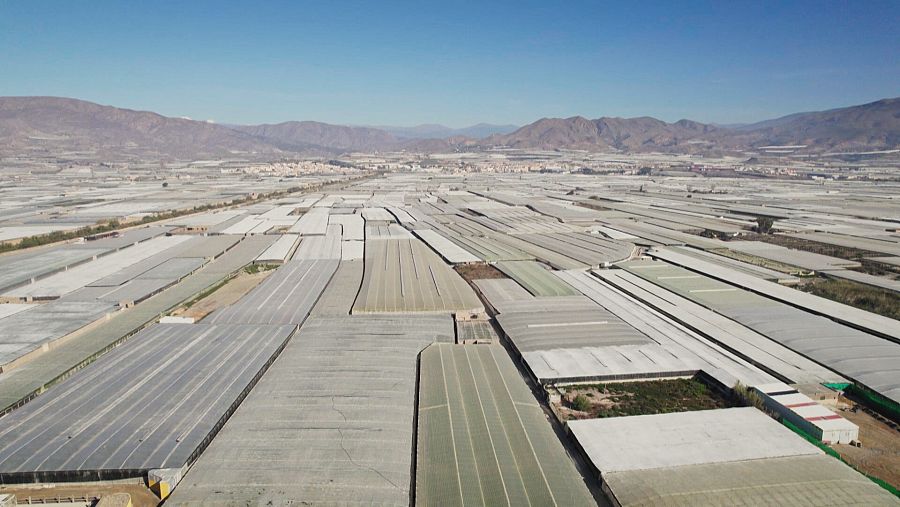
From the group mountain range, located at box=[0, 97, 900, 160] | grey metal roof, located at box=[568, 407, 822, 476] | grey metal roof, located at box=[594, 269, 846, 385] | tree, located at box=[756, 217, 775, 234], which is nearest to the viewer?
grey metal roof, located at box=[568, 407, 822, 476]

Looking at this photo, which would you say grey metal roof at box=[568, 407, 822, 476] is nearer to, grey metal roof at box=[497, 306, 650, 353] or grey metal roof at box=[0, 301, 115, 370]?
grey metal roof at box=[497, 306, 650, 353]

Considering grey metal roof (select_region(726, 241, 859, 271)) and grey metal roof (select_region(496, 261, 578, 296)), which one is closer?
grey metal roof (select_region(496, 261, 578, 296))

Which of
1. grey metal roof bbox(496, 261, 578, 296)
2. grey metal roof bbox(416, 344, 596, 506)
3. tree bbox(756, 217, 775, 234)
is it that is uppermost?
tree bbox(756, 217, 775, 234)

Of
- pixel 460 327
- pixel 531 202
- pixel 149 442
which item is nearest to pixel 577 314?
pixel 460 327

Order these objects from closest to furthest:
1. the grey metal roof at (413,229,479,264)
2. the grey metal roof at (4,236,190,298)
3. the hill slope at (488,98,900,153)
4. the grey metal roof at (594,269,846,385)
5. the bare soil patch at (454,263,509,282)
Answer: the grey metal roof at (594,269,846,385) → the grey metal roof at (4,236,190,298) → the bare soil patch at (454,263,509,282) → the grey metal roof at (413,229,479,264) → the hill slope at (488,98,900,153)

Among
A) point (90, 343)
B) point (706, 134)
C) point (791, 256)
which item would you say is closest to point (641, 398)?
point (90, 343)

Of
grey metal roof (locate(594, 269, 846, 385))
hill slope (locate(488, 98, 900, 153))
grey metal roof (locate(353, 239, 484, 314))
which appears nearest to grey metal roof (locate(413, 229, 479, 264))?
grey metal roof (locate(353, 239, 484, 314))

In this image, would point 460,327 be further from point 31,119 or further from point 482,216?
point 31,119

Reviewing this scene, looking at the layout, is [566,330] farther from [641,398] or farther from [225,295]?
[225,295]
